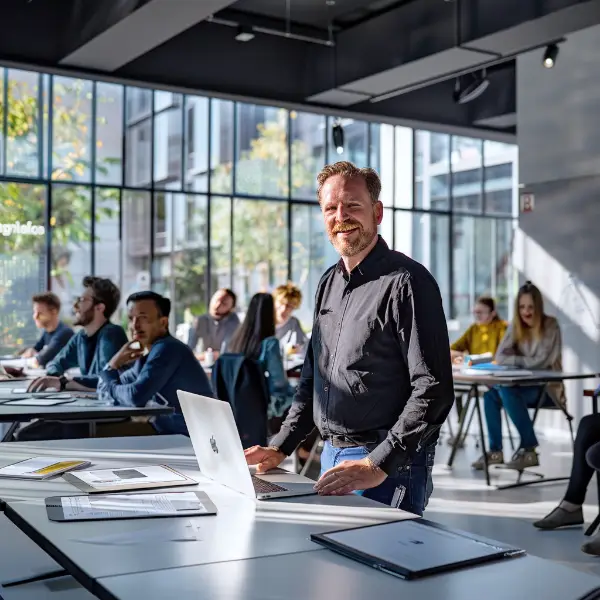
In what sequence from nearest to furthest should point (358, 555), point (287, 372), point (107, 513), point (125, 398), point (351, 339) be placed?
point (358, 555), point (107, 513), point (351, 339), point (125, 398), point (287, 372)

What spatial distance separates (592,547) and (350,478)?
283 cm

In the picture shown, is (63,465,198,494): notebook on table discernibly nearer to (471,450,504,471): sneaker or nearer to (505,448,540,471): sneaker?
(505,448,540,471): sneaker

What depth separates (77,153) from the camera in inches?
411

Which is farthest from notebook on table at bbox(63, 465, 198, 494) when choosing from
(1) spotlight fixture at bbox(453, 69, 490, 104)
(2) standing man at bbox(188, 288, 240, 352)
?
(1) spotlight fixture at bbox(453, 69, 490, 104)

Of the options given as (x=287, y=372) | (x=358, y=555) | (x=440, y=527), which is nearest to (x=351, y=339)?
(x=440, y=527)

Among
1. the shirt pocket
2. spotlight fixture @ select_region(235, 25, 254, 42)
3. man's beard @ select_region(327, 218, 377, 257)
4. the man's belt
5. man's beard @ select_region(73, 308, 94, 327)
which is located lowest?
the man's belt

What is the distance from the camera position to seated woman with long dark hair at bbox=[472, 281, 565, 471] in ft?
22.0

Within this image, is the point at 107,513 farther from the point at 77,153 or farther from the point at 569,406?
the point at 77,153

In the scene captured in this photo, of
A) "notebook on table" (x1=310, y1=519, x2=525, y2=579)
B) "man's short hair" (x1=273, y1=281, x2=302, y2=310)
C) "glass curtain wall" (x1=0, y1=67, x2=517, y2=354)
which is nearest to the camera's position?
"notebook on table" (x1=310, y1=519, x2=525, y2=579)

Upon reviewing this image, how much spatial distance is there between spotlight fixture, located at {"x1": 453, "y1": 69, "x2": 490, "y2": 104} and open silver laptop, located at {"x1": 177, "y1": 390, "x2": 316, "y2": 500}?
798 cm

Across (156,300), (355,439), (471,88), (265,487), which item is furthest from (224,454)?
(471,88)

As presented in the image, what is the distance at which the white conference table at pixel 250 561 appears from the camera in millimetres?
1431

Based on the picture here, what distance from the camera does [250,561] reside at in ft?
5.26

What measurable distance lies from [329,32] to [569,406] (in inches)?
187
